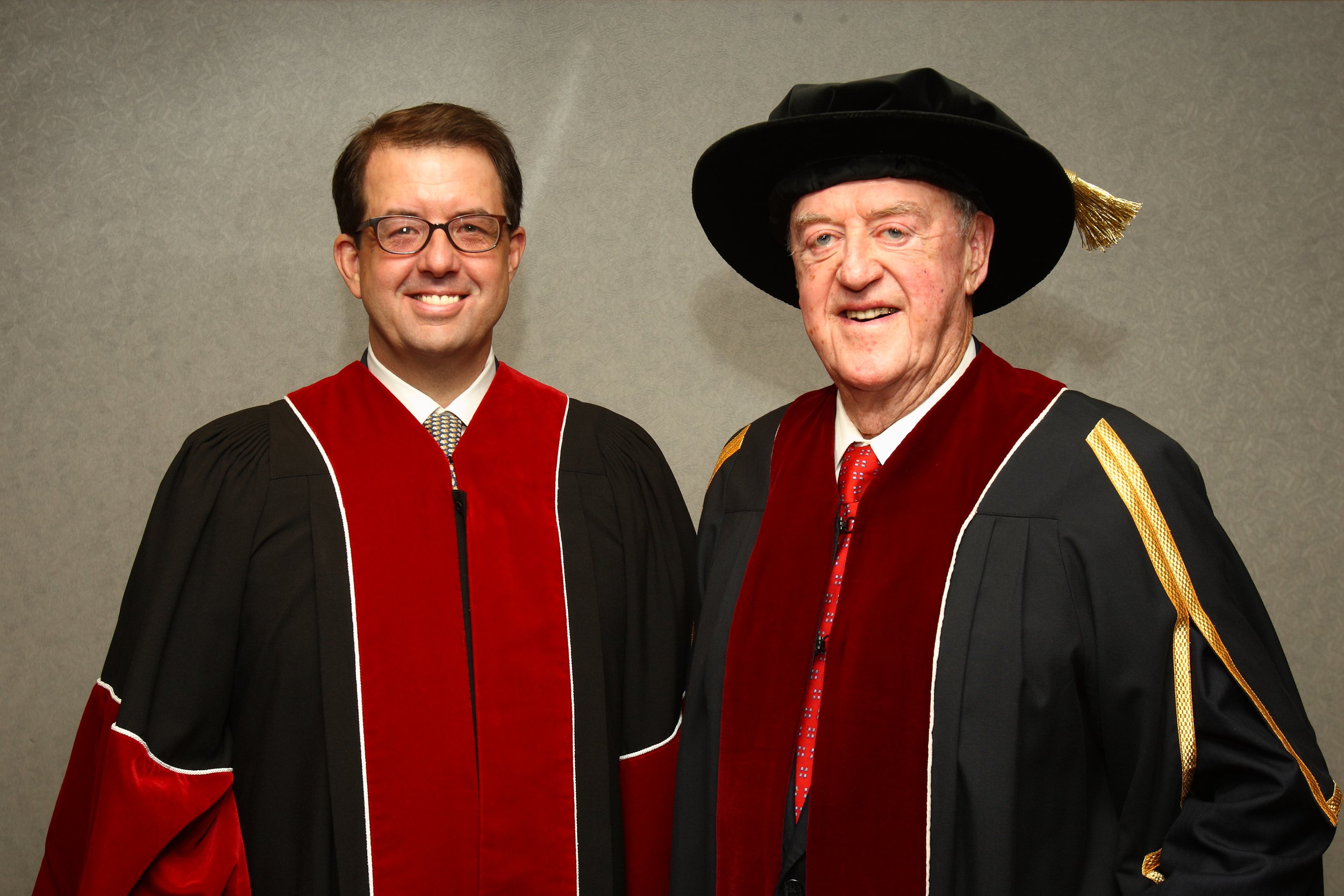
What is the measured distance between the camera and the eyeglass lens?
1925 millimetres

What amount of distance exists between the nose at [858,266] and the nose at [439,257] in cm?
71

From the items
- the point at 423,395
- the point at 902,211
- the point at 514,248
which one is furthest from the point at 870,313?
the point at 423,395

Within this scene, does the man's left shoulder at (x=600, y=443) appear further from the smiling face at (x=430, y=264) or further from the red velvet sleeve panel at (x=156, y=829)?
the red velvet sleeve panel at (x=156, y=829)

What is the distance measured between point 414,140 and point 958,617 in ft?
4.32

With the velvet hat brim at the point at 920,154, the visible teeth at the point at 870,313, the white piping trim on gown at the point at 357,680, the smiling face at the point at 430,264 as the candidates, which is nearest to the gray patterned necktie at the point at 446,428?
the smiling face at the point at 430,264

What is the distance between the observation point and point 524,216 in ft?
10.00

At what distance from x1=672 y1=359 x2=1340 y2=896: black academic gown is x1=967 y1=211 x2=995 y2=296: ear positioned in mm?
354

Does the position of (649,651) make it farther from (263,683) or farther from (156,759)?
(156,759)

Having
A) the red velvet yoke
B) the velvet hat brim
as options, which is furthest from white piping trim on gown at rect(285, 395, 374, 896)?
the velvet hat brim

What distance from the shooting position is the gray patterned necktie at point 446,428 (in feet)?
6.56

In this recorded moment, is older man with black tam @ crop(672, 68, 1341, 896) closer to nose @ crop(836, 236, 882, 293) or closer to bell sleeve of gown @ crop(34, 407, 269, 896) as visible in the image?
nose @ crop(836, 236, 882, 293)

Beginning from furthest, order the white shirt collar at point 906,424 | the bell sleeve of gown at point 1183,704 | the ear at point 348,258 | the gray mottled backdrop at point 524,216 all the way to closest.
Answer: the gray mottled backdrop at point 524,216, the ear at point 348,258, the white shirt collar at point 906,424, the bell sleeve of gown at point 1183,704

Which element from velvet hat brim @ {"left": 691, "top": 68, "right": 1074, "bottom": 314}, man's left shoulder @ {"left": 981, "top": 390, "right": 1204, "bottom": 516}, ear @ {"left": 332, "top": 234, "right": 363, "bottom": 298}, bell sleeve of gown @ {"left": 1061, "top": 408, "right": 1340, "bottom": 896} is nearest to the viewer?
bell sleeve of gown @ {"left": 1061, "top": 408, "right": 1340, "bottom": 896}

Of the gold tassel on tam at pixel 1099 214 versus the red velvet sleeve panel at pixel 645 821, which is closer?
the gold tassel on tam at pixel 1099 214
